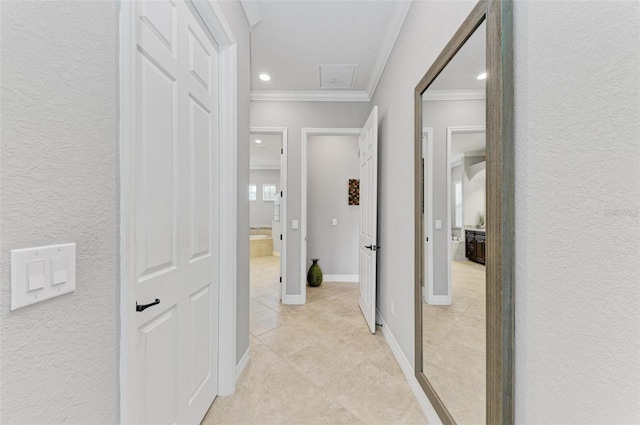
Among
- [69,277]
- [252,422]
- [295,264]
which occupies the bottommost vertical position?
[252,422]

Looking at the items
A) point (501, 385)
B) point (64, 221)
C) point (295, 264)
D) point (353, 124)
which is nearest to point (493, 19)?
point (501, 385)

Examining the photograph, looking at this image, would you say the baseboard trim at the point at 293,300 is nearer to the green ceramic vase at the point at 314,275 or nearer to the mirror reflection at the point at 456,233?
the green ceramic vase at the point at 314,275

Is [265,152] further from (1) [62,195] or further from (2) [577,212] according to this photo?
(2) [577,212]

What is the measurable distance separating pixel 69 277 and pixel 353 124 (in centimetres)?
327

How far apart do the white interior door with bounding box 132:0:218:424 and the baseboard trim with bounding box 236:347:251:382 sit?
0.22 metres

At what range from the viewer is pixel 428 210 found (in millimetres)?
1566

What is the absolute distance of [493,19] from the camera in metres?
0.93

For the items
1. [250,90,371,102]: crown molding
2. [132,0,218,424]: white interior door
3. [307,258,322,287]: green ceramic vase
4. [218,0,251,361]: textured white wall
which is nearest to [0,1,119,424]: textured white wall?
[132,0,218,424]: white interior door

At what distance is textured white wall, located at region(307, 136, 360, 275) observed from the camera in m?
4.51

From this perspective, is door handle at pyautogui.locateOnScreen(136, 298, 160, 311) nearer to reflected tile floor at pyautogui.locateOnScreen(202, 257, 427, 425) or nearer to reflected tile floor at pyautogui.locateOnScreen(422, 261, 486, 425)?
reflected tile floor at pyautogui.locateOnScreen(202, 257, 427, 425)

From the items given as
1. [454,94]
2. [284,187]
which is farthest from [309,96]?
[454,94]

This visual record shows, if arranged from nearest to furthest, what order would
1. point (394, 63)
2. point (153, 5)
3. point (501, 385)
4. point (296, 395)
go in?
point (501, 385), point (153, 5), point (296, 395), point (394, 63)

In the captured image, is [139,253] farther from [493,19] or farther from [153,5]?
[493,19]

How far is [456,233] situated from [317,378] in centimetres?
139
